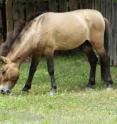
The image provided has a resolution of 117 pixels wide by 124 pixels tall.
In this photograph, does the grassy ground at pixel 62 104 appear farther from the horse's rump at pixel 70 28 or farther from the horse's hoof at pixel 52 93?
the horse's rump at pixel 70 28

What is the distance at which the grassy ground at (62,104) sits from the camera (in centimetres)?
754

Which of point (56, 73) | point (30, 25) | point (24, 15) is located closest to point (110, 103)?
point (30, 25)

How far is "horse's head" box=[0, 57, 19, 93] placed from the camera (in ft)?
32.3

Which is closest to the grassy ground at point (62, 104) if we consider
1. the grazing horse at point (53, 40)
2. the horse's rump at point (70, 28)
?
the grazing horse at point (53, 40)

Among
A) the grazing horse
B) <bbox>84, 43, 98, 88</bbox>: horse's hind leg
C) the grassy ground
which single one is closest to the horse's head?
the grazing horse

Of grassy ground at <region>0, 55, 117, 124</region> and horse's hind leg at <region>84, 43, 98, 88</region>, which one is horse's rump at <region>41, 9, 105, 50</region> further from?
grassy ground at <region>0, 55, 117, 124</region>

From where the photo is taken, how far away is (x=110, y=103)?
902 cm

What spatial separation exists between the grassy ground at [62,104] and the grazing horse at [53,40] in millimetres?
396

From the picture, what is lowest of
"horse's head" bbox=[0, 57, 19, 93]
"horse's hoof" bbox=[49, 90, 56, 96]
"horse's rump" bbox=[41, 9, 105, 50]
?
"horse's hoof" bbox=[49, 90, 56, 96]

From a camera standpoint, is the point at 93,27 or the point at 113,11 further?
the point at 113,11

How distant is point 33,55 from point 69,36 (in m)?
0.86

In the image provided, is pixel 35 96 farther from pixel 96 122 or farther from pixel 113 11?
pixel 113 11

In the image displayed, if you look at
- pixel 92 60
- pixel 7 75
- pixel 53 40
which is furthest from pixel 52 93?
pixel 92 60

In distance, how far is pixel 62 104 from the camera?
891 cm
